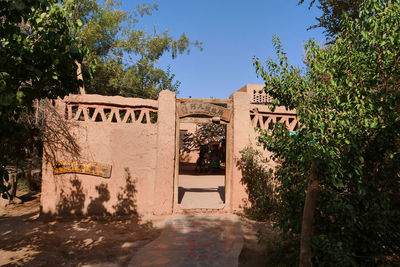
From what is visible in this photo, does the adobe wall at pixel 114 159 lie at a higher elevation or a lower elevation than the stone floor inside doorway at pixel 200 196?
higher

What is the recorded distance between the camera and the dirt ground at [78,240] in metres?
4.93

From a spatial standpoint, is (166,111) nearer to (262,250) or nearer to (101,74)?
(262,250)

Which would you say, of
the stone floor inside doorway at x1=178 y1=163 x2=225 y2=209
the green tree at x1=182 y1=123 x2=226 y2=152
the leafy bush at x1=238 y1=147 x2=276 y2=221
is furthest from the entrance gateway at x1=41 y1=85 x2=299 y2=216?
the green tree at x1=182 y1=123 x2=226 y2=152

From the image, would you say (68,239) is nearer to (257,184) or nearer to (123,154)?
(123,154)

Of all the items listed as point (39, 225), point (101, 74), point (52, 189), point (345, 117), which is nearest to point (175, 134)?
point (52, 189)

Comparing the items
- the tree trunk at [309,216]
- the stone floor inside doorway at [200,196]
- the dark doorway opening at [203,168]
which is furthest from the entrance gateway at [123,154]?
the tree trunk at [309,216]

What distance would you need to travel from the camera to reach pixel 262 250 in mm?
5422

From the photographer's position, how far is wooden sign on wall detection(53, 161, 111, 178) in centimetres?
719

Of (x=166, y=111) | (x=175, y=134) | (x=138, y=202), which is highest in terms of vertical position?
(x=166, y=111)

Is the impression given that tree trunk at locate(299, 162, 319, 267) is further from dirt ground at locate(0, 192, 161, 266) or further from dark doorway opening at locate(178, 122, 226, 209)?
dark doorway opening at locate(178, 122, 226, 209)

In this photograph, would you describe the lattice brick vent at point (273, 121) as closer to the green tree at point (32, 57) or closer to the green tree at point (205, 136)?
the green tree at point (32, 57)

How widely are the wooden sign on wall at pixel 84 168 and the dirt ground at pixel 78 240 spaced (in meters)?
1.21

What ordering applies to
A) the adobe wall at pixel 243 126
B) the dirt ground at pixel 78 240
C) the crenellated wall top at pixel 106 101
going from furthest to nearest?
1. the adobe wall at pixel 243 126
2. the crenellated wall top at pixel 106 101
3. the dirt ground at pixel 78 240

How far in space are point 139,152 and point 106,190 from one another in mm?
1341
